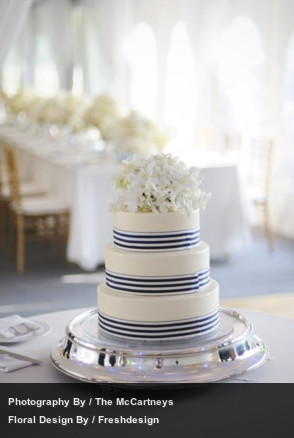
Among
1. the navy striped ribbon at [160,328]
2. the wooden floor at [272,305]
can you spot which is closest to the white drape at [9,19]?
the wooden floor at [272,305]

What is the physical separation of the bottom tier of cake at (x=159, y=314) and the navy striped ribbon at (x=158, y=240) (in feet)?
0.36

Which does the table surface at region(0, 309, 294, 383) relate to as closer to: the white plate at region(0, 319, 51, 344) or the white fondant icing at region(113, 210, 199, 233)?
the white plate at region(0, 319, 51, 344)

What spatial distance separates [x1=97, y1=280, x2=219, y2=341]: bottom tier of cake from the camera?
5.74 feet

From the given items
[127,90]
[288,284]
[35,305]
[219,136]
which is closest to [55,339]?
[35,305]

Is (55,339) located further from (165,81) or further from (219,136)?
(165,81)

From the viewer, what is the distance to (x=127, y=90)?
37.8ft

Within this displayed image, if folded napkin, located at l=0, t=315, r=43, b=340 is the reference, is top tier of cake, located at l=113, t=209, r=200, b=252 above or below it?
above

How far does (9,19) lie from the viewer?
12.1 feet

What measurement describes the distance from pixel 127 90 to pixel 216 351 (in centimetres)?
999

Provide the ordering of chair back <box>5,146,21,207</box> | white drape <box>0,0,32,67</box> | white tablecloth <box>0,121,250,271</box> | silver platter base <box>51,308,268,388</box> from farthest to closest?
chair back <box>5,146,21,207</box>, white tablecloth <box>0,121,250,271</box>, white drape <box>0,0,32,67</box>, silver platter base <box>51,308,268,388</box>

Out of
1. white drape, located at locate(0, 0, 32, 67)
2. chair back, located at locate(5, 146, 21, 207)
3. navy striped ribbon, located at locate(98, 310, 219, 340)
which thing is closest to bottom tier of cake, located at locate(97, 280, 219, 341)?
navy striped ribbon, located at locate(98, 310, 219, 340)

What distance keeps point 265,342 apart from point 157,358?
1.30ft

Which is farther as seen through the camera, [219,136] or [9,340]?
[219,136]

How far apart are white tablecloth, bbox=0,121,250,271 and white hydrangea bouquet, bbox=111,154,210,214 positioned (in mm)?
4069
